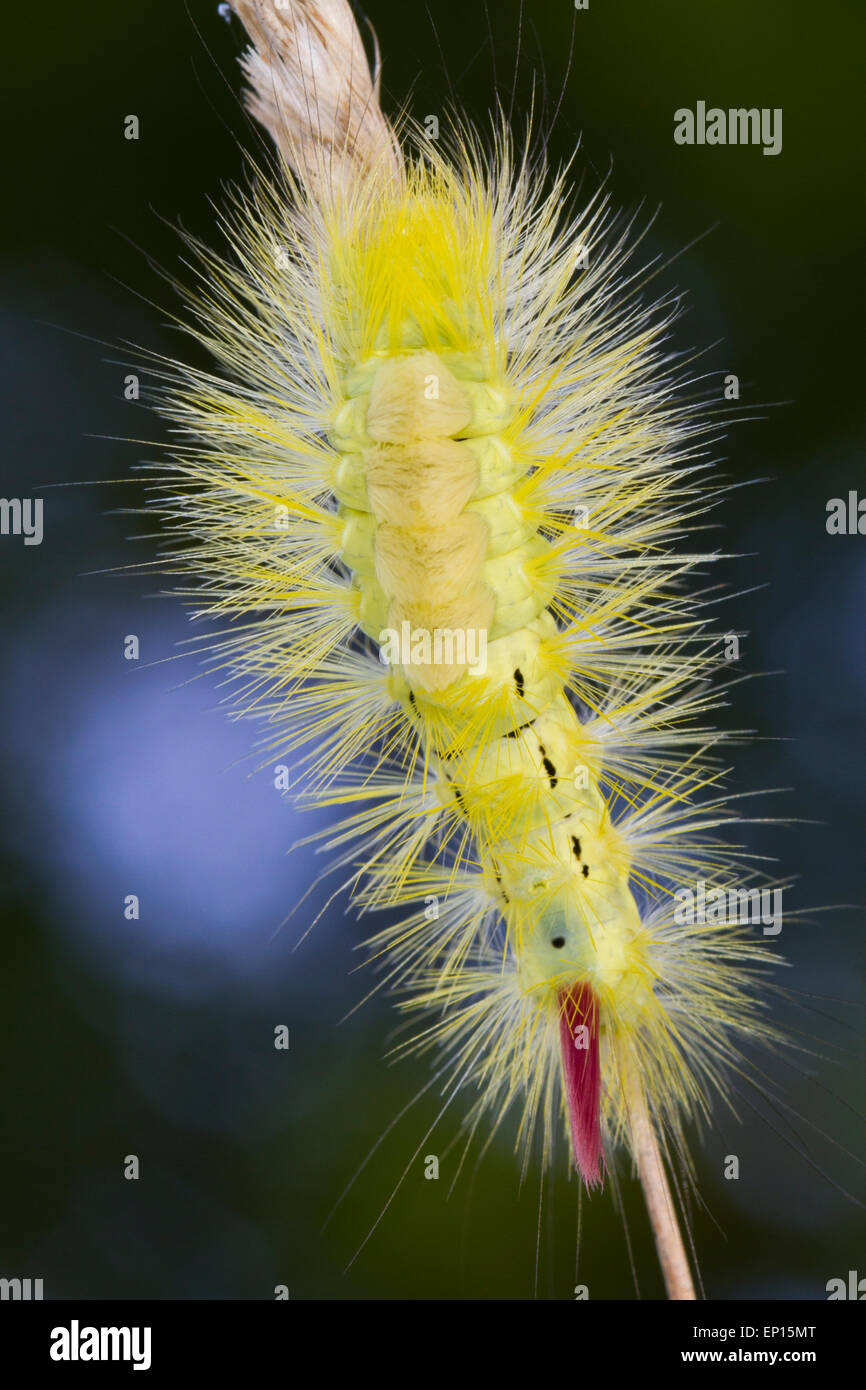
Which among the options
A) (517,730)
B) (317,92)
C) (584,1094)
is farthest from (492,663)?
(317,92)

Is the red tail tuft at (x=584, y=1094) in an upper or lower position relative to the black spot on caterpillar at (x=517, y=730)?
lower

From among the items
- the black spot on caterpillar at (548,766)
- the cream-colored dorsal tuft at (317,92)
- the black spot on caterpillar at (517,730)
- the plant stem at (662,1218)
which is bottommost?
the plant stem at (662,1218)

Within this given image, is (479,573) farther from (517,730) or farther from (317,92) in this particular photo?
(317,92)

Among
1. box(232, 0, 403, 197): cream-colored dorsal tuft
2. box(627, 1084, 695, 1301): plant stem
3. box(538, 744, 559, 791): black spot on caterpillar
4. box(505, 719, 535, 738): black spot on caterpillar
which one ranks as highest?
box(232, 0, 403, 197): cream-colored dorsal tuft

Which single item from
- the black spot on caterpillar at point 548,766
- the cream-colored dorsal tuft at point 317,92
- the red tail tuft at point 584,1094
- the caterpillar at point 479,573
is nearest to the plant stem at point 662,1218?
the caterpillar at point 479,573

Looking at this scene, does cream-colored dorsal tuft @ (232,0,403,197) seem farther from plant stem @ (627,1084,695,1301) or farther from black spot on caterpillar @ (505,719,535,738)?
plant stem @ (627,1084,695,1301)

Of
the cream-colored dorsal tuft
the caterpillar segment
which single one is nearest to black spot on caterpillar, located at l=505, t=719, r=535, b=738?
the caterpillar segment

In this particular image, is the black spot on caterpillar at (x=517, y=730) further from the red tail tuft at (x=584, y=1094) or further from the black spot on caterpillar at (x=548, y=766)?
the red tail tuft at (x=584, y=1094)
